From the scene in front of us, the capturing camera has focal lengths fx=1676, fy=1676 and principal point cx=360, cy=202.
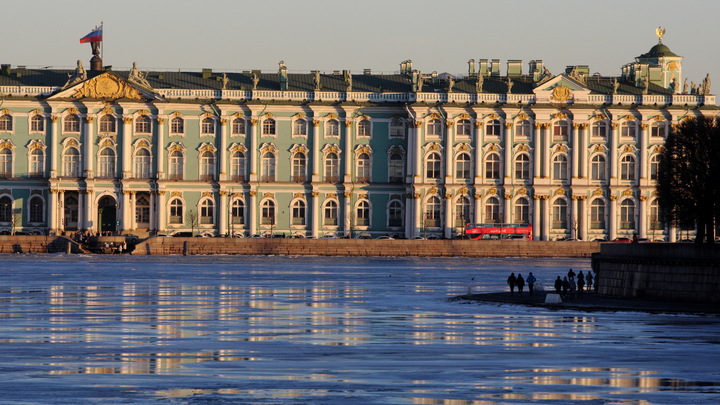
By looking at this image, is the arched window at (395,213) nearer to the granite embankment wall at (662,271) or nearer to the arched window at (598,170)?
the arched window at (598,170)

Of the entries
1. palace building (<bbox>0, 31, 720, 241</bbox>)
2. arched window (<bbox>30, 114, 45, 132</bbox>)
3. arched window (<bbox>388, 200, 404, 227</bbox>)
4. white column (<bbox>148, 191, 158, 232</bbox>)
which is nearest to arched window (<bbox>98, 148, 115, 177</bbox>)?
palace building (<bbox>0, 31, 720, 241</bbox>)

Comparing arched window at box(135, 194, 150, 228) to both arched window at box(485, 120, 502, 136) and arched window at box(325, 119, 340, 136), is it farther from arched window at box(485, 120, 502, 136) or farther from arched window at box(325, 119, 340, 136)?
arched window at box(485, 120, 502, 136)

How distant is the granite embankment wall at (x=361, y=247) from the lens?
429ft

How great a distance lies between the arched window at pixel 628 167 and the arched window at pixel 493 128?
35.0ft

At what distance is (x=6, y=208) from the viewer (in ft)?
449

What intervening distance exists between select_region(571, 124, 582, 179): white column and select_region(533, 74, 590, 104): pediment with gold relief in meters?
2.31

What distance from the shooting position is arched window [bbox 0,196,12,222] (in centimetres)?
13650

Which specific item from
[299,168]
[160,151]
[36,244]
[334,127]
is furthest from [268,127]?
[36,244]

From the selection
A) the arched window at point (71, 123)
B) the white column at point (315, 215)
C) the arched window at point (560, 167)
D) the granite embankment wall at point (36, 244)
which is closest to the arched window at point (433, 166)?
the white column at point (315, 215)

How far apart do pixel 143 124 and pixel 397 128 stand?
69.5ft

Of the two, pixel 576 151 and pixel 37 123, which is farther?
pixel 576 151

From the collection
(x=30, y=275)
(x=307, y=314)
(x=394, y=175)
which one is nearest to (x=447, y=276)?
(x=30, y=275)

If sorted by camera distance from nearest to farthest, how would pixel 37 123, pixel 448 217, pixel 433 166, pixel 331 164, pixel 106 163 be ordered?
pixel 37 123, pixel 106 163, pixel 448 217, pixel 433 166, pixel 331 164

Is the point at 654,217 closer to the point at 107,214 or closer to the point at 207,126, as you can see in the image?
the point at 207,126
